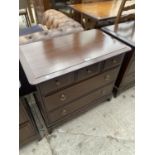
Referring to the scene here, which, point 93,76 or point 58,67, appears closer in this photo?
point 58,67

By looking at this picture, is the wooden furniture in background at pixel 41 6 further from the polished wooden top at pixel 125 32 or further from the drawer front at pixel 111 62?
the drawer front at pixel 111 62

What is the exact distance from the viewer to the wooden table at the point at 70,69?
1.03m

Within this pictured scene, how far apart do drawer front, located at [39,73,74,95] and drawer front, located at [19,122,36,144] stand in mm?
369

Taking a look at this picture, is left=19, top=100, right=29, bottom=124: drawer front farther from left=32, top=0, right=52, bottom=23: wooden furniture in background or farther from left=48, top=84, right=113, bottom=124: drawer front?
left=32, top=0, right=52, bottom=23: wooden furniture in background

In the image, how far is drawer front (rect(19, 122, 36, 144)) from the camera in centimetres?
120

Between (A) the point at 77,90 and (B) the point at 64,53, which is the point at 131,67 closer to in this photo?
(A) the point at 77,90

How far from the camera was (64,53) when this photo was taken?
1.17 m

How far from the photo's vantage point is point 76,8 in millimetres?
2381

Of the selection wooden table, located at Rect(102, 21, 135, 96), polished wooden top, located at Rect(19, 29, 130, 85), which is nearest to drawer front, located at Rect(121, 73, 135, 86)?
wooden table, located at Rect(102, 21, 135, 96)

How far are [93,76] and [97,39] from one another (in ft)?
1.25

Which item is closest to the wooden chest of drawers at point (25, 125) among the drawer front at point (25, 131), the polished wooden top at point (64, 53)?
the drawer front at point (25, 131)

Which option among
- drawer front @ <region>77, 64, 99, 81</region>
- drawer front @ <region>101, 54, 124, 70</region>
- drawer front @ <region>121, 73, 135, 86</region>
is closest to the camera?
drawer front @ <region>77, 64, 99, 81</region>
